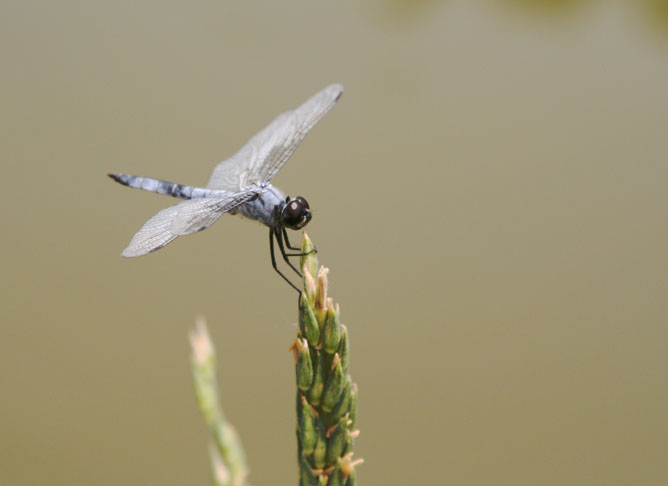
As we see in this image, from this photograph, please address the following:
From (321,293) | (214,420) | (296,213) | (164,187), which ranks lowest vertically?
(214,420)

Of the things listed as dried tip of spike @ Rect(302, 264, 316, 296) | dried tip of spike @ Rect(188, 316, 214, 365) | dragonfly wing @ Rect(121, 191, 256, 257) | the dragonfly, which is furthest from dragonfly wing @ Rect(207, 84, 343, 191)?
dried tip of spike @ Rect(188, 316, 214, 365)

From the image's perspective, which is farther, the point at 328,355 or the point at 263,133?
the point at 263,133

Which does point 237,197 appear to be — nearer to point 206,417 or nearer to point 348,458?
point 348,458

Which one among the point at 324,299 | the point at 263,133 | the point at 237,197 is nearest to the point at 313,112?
the point at 263,133

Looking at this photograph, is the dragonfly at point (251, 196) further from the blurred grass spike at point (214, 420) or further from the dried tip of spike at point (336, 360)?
the blurred grass spike at point (214, 420)

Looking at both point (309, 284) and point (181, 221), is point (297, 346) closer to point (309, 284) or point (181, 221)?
point (309, 284)

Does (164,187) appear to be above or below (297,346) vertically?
above

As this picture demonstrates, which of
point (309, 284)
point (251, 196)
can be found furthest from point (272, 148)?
point (309, 284)
